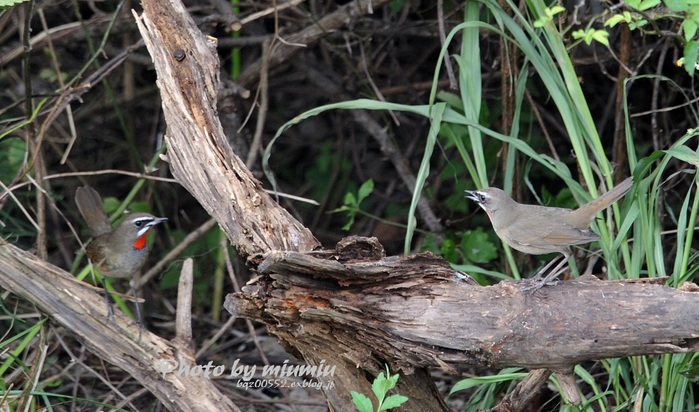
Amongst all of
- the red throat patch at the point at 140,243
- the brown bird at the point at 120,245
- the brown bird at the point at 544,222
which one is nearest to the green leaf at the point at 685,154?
the brown bird at the point at 544,222

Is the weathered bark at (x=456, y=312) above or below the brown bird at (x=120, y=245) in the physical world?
above

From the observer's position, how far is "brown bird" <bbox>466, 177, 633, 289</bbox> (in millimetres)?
3266

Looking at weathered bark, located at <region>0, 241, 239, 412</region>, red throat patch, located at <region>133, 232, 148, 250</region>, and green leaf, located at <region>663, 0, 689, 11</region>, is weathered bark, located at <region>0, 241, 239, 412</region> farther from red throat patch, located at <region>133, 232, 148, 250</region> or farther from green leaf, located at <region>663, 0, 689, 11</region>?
green leaf, located at <region>663, 0, 689, 11</region>

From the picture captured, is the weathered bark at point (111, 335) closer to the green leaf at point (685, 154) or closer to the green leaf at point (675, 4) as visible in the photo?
the green leaf at point (685, 154)

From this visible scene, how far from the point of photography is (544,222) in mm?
3463

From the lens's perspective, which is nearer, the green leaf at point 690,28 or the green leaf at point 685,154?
the green leaf at point 690,28

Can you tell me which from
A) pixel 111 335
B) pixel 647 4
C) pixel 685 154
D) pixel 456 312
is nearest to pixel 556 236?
pixel 685 154

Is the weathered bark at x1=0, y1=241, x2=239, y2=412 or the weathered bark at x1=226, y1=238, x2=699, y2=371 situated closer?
the weathered bark at x1=226, y1=238, x2=699, y2=371

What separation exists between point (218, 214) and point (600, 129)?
3233mm

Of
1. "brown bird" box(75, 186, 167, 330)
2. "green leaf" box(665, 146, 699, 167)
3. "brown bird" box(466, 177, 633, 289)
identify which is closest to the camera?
"green leaf" box(665, 146, 699, 167)

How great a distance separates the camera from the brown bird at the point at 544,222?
10.7ft

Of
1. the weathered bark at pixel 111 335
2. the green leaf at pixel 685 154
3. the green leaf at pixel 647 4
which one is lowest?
the weathered bark at pixel 111 335

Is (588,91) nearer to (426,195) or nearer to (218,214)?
(426,195)

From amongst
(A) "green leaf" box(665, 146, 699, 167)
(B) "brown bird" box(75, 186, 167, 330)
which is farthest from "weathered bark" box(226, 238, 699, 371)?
→ (B) "brown bird" box(75, 186, 167, 330)
